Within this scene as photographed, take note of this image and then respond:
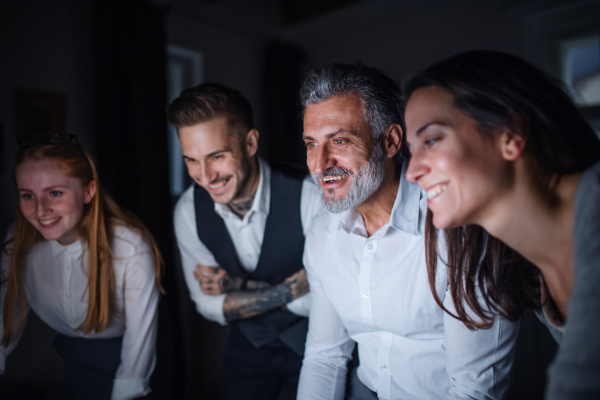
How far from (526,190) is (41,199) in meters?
1.32

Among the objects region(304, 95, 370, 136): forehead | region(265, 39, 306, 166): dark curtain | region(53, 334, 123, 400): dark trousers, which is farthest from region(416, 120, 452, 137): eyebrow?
region(265, 39, 306, 166): dark curtain

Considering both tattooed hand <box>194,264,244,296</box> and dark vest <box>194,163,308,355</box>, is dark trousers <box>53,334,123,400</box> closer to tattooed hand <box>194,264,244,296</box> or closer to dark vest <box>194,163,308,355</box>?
tattooed hand <box>194,264,244,296</box>

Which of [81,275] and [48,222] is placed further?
[81,275]

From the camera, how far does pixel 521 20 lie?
273 cm

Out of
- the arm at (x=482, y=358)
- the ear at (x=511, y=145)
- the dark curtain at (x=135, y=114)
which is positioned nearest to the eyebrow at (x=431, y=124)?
the ear at (x=511, y=145)

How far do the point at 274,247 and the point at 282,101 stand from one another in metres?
2.25

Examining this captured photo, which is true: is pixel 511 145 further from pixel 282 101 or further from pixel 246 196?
pixel 282 101

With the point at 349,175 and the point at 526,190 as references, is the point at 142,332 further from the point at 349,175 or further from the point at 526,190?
the point at 526,190

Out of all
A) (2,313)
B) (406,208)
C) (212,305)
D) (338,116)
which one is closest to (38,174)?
(2,313)

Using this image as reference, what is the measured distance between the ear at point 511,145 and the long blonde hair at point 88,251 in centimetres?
123

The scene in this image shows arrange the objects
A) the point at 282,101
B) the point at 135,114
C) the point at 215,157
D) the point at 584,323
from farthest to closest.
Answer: the point at 282,101, the point at 135,114, the point at 215,157, the point at 584,323

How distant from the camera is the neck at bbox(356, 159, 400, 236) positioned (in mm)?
1265

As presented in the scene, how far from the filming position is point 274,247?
1558mm

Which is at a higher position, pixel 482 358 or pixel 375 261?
pixel 375 261
